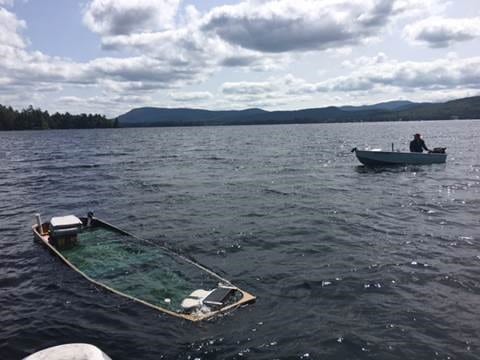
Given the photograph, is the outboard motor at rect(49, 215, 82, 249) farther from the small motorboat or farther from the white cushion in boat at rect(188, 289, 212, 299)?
the small motorboat

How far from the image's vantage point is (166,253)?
53.6 ft

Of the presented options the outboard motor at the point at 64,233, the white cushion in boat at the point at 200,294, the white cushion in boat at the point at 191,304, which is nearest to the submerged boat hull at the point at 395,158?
the outboard motor at the point at 64,233

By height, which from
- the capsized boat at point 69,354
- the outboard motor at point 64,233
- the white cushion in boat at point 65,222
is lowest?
the outboard motor at point 64,233

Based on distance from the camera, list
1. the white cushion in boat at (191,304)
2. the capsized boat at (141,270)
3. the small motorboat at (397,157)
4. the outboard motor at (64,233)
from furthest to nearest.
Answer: the small motorboat at (397,157) → the outboard motor at (64,233) → the capsized boat at (141,270) → the white cushion in boat at (191,304)

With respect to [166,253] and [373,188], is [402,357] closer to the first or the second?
[166,253]

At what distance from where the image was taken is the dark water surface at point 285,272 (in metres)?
9.84

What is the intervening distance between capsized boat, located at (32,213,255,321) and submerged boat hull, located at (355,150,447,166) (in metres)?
27.9

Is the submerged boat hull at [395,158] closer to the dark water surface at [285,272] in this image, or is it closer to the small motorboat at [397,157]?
the small motorboat at [397,157]

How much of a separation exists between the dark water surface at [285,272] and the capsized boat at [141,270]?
1.58 feet

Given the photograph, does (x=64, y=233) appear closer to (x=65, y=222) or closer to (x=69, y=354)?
(x=65, y=222)

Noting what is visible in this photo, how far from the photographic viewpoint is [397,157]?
39.6 meters

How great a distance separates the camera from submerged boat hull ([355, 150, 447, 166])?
39.5 metres

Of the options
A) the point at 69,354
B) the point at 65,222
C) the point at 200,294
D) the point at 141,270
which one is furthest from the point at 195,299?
the point at 65,222

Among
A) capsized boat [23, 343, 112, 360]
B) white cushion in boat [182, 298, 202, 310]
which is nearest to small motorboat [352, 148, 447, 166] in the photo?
white cushion in boat [182, 298, 202, 310]
